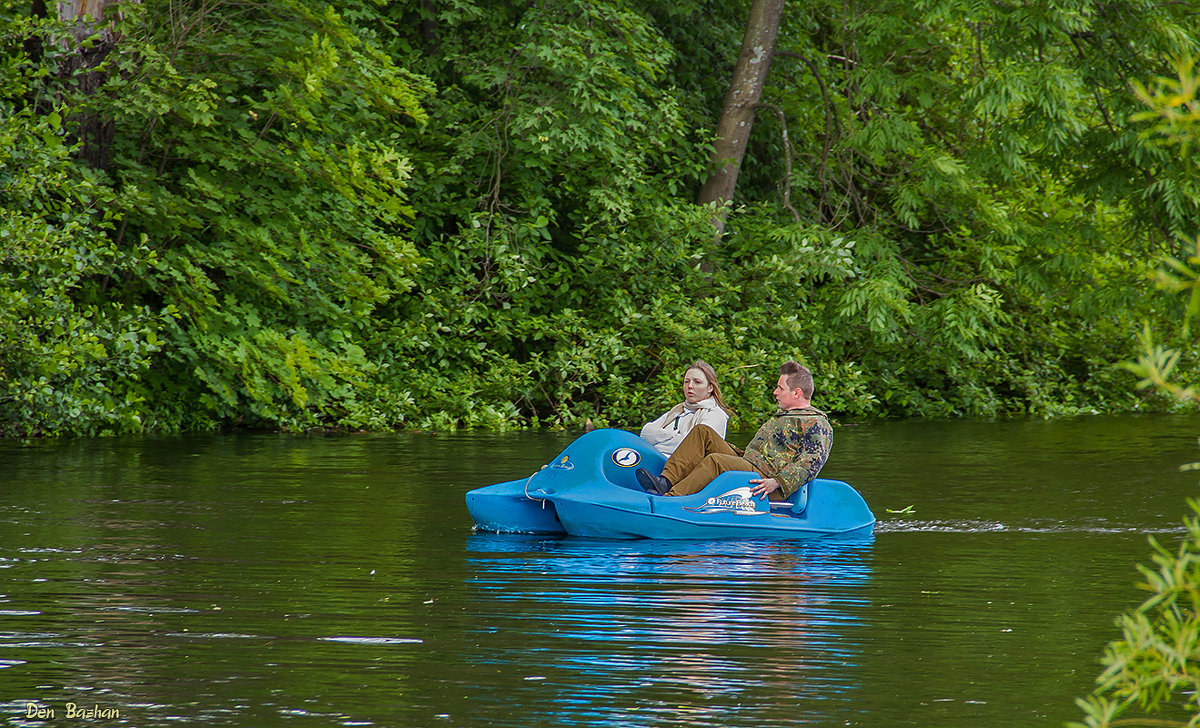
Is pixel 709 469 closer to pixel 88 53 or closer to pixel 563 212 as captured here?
pixel 88 53

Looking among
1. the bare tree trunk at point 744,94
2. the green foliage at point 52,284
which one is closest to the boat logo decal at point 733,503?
the green foliage at point 52,284

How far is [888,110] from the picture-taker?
852 inches

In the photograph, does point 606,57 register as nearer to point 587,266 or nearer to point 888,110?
point 587,266

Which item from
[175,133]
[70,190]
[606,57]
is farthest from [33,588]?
[606,57]

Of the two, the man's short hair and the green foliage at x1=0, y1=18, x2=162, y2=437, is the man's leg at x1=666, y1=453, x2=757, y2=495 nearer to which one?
the man's short hair

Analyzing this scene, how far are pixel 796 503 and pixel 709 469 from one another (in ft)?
1.94

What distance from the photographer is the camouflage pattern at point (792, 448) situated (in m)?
9.15

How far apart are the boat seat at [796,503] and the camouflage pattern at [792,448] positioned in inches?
2.3

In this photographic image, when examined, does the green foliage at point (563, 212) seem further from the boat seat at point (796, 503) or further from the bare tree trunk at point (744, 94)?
the boat seat at point (796, 503)

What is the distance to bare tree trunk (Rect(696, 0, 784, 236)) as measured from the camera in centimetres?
2075

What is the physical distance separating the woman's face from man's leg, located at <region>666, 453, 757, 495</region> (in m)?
0.60

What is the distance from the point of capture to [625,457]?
31.7 ft

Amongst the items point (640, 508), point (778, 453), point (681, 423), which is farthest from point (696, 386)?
point (640, 508)

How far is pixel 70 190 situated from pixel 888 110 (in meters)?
12.0
